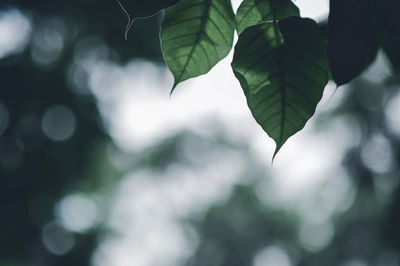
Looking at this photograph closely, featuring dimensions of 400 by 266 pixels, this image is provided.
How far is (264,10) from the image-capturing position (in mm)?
584

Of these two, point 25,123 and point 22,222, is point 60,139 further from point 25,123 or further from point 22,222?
point 22,222

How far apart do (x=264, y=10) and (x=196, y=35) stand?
12 centimetres

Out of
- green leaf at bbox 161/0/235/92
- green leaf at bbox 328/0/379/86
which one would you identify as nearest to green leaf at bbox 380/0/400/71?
green leaf at bbox 328/0/379/86

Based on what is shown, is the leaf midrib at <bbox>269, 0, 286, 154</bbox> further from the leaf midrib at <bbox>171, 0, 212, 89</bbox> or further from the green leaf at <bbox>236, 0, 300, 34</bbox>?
the leaf midrib at <bbox>171, 0, 212, 89</bbox>

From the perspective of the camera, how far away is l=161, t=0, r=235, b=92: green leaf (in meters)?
0.58

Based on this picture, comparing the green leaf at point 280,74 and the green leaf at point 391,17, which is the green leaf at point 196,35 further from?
the green leaf at point 391,17

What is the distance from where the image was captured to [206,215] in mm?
16750

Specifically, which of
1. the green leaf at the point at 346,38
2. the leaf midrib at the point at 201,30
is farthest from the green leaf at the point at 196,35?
the green leaf at the point at 346,38

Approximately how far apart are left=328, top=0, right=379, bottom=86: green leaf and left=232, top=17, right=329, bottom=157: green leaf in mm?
40

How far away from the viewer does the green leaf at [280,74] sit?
538 mm

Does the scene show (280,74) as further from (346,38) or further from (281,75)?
(346,38)

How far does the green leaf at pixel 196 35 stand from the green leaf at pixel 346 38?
0.60 ft

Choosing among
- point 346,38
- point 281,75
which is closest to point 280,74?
point 281,75

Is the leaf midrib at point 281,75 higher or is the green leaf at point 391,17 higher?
the green leaf at point 391,17
